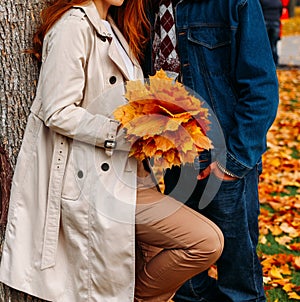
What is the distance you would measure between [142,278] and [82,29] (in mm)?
1248

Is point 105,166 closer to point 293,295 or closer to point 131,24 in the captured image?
point 131,24

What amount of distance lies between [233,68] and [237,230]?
86cm

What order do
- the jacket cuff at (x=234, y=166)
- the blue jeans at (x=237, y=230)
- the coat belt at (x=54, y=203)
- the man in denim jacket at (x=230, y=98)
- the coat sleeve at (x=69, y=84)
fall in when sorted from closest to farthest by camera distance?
the coat sleeve at (x=69, y=84), the coat belt at (x=54, y=203), the man in denim jacket at (x=230, y=98), the jacket cuff at (x=234, y=166), the blue jeans at (x=237, y=230)

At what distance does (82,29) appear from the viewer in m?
2.81

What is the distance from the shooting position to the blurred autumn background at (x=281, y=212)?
4172 millimetres

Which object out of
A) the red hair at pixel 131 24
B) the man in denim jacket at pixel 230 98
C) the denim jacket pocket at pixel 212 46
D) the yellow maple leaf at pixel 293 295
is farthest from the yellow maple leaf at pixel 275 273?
the red hair at pixel 131 24

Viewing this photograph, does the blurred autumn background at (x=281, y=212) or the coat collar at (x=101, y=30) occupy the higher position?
the coat collar at (x=101, y=30)

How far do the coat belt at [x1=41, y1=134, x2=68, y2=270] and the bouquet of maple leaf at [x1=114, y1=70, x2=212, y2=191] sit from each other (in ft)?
1.12

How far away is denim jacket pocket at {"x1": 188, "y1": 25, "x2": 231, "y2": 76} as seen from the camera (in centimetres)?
305

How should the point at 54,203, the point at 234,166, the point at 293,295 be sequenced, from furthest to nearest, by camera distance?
the point at 293,295
the point at 234,166
the point at 54,203

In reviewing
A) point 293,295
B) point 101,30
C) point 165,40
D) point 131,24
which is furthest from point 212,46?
point 293,295

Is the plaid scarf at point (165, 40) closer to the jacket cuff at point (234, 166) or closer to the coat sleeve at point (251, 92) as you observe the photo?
the coat sleeve at point (251, 92)

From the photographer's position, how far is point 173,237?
9.70 ft

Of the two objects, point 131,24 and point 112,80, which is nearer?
point 112,80
